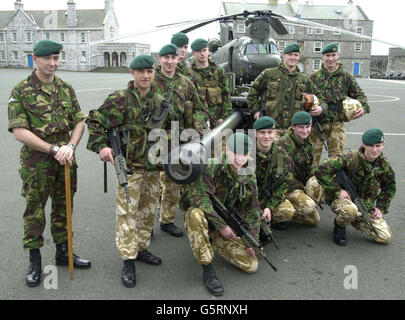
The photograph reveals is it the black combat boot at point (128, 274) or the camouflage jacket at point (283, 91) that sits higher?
the camouflage jacket at point (283, 91)

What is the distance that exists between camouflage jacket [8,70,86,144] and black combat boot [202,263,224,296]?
1.79 metres

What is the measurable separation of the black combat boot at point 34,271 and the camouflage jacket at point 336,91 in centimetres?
425

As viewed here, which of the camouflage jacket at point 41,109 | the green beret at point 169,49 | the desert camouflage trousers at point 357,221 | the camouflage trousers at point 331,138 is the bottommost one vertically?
the desert camouflage trousers at point 357,221

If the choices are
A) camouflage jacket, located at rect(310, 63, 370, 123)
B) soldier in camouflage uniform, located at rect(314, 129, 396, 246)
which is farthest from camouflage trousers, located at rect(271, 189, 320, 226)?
camouflage jacket, located at rect(310, 63, 370, 123)

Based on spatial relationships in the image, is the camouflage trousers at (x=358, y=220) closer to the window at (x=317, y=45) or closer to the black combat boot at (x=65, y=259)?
the black combat boot at (x=65, y=259)

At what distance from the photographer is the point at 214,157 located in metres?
3.80

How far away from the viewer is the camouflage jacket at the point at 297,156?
15.2 ft

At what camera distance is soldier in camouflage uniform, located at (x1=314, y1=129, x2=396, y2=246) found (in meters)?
4.20

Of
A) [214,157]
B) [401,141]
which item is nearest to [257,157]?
[214,157]

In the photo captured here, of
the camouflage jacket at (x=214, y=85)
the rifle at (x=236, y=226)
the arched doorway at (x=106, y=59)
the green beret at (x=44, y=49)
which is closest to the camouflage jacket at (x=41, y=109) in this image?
the green beret at (x=44, y=49)

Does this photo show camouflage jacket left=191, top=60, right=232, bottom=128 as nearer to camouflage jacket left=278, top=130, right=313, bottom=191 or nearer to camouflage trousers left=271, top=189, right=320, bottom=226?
camouflage jacket left=278, top=130, right=313, bottom=191
